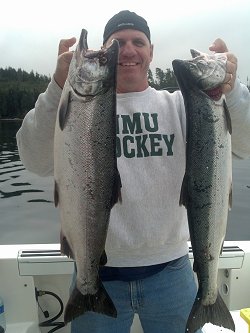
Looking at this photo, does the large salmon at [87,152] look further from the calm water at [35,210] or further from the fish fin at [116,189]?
the calm water at [35,210]

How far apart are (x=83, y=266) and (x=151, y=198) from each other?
65cm

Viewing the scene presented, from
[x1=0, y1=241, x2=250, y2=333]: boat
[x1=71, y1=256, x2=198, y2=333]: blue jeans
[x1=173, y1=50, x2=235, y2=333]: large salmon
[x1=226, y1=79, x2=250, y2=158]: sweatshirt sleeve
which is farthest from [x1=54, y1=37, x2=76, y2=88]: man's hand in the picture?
[x1=0, y1=241, x2=250, y2=333]: boat

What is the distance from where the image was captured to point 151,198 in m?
2.80

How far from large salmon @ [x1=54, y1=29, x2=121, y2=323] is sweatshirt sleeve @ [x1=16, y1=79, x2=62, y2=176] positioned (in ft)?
0.70

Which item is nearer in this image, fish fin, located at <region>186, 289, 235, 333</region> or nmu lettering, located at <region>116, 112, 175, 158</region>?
fish fin, located at <region>186, 289, 235, 333</region>

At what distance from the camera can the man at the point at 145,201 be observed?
110 inches

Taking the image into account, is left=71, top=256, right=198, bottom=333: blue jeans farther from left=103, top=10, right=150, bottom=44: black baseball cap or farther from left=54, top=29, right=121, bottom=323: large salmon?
left=103, top=10, right=150, bottom=44: black baseball cap

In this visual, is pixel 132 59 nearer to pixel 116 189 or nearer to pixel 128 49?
pixel 128 49

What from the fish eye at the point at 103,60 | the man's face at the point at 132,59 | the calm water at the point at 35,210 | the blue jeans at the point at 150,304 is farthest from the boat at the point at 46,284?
the calm water at the point at 35,210

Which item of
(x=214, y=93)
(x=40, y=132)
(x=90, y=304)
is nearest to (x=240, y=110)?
(x=214, y=93)

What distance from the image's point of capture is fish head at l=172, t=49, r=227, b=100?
2451 mm

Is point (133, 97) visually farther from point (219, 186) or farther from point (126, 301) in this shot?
point (126, 301)

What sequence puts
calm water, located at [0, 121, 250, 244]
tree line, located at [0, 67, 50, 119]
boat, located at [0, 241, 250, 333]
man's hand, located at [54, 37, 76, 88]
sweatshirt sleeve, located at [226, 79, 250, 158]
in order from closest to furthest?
man's hand, located at [54, 37, 76, 88] → sweatshirt sleeve, located at [226, 79, 250, 158] → boat, located at [0, 241, 250, 333] → calm water, located at [0, 121, 250, 244] → tree line, located at [0, 67, 50, 119]

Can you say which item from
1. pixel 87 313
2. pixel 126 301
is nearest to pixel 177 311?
pixel 126 301
